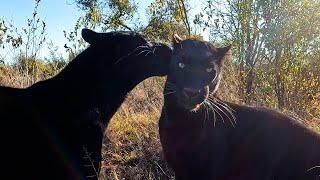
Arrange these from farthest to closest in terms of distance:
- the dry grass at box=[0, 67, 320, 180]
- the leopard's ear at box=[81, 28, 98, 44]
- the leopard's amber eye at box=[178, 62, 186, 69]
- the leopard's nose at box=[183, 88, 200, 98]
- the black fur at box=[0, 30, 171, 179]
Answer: the dry grass at box=[0, 67, 320, 180]
the leopard's ear at box=[81, 28, 98, 44]
the black fur at box=[0, 30, 171, 179]
the leopard's amber eye at box=[178, 62, 186, 69]
the leopard's nose at box=[183, 88, 200, 98]

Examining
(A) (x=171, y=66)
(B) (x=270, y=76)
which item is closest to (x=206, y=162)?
(A) (x=171, y=66)

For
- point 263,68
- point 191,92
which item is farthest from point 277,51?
point 191,92

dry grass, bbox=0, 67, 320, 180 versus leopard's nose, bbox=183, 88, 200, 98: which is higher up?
leopard's nose, bbox=183, 88, 200, 98

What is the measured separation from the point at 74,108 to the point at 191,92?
1458 mm

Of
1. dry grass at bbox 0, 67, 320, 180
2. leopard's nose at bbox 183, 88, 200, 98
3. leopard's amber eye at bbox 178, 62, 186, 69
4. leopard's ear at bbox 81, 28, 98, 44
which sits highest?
leopard's ear at bbox 81, 28, 98, 44

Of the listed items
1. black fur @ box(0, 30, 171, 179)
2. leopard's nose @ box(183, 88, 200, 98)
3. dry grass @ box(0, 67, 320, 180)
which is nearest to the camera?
leopard's nose @ box(183, 88, 200, 98)

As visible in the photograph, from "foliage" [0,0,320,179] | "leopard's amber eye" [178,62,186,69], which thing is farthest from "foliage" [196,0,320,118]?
"leopard's amber eye" [178,62,186,69]

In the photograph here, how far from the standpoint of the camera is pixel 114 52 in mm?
6457

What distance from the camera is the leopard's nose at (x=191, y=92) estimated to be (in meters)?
5.51

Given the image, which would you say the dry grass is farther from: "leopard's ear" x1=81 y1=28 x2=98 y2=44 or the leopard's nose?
the leopard's nose

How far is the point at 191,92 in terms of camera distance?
5.51 m

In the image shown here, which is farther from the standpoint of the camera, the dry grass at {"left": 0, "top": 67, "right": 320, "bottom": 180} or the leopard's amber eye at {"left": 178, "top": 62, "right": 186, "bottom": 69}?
the dry grass at {"left": 0, "top": 67, "right": 320, "bottom": 180}

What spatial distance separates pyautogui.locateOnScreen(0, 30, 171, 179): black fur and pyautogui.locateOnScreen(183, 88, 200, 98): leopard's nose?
897 millimetres

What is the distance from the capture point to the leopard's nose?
551 centimetres
